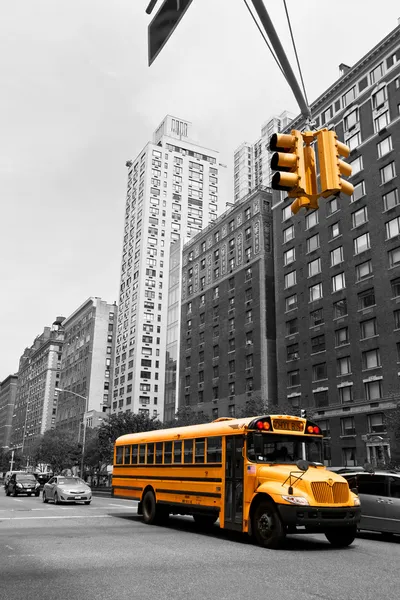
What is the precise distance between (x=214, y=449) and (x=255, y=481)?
6.56 ft

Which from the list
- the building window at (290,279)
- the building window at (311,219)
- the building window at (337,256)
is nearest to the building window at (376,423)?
the building window at (337,256)

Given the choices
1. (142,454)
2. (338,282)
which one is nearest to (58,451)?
(338,282)

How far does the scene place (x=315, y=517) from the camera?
1096 cm

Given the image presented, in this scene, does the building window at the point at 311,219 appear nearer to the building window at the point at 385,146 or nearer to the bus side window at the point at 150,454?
the building window at the point at 385,146

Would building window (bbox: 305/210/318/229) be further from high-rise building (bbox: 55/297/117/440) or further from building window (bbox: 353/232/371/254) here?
high-rise building (bbox: 55/297/117/440)

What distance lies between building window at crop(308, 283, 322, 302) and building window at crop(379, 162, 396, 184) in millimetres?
11308

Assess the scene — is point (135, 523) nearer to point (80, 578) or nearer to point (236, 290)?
point (80, 578)

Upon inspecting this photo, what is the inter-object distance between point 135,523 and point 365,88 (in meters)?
47.5

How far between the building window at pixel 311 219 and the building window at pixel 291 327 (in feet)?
32.3

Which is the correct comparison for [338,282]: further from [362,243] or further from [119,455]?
[119,455]

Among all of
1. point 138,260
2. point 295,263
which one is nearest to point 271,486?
point 295,263

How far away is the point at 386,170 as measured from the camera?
47.6 m

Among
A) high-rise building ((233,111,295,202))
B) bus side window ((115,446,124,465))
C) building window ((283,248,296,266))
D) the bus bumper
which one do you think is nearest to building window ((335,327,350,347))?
building window ((283,248,296,266))

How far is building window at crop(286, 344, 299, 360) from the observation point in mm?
53531
